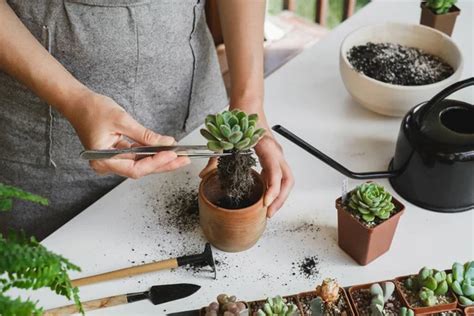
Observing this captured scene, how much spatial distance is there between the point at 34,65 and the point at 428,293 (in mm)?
747

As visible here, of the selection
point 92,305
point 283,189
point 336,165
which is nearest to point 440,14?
point 336,165

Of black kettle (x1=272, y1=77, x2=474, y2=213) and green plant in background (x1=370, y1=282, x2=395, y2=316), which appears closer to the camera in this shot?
green plant in background (x1=370, y1=282, x2=395, y2=316)

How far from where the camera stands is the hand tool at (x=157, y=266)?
1.01 metres

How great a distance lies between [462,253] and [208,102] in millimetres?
658

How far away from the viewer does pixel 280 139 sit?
50.7 inches

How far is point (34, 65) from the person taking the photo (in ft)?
3.61

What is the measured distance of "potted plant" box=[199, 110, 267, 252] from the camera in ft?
3.10

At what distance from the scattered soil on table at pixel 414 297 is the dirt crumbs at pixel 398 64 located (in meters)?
0.48

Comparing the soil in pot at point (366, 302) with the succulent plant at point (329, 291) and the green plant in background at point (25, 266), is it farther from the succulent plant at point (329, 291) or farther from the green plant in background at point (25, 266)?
the green plant in background at point (25, 266)

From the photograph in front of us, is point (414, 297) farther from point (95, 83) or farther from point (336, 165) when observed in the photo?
point (95, 83)

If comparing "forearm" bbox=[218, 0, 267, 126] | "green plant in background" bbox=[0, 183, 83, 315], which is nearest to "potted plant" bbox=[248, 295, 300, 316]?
"green plant in background" bbox=[0, 183, 83, 315]

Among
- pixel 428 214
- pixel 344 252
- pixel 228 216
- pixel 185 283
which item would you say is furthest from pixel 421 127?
pixel 185 283

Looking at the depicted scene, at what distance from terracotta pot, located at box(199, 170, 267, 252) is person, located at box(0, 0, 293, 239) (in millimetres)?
27

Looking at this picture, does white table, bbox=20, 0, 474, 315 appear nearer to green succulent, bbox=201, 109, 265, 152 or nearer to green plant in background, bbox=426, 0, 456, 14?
green succulent, bbox=201, 109, 265, 152
